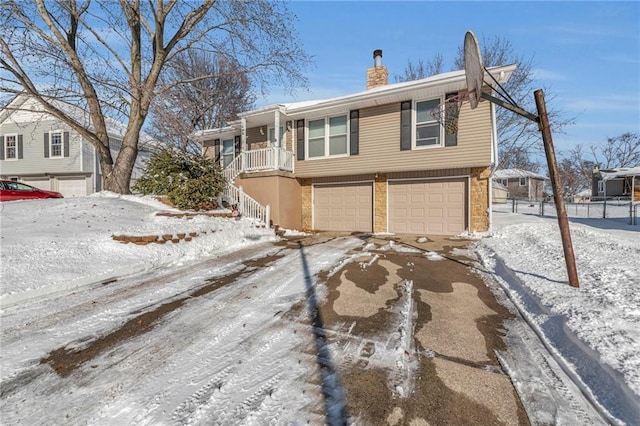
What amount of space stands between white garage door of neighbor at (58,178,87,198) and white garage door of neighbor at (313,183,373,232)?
53.1 feet

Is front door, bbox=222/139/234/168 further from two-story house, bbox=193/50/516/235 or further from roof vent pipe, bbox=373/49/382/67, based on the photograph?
roof vent pipe, bbox=373/49/382/67

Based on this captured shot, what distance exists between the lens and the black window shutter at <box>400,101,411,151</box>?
965 cm

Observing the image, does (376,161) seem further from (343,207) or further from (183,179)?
(183,179)

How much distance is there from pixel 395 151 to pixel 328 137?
2689mm

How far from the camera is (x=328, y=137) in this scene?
11.2m

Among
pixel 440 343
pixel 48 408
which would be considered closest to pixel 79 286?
pixel 48 408

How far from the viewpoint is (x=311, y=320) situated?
309cm

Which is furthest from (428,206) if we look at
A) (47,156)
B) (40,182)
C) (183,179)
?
(40,182)

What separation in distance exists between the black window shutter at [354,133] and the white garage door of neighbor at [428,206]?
69.3 inches

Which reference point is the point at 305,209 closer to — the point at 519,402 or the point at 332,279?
the point at 332,279

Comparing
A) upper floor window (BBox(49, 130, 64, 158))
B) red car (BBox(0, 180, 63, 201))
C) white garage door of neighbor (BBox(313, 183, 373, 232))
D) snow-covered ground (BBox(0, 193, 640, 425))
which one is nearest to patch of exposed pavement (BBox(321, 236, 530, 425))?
snow-covered ground (BBox(0, 193, 640, 425))

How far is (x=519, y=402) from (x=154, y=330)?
10.1ft

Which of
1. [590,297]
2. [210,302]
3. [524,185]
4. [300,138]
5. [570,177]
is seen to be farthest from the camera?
[524,185]

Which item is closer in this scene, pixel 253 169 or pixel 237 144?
pixel 253 169
